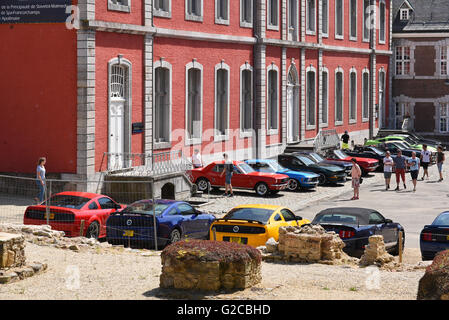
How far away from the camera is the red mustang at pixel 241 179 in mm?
33406

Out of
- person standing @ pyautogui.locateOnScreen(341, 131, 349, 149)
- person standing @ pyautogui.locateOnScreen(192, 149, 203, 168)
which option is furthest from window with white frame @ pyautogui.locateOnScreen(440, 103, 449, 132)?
person standing @ pyautogui.locateOnScreen(192, 149, 203, 168)

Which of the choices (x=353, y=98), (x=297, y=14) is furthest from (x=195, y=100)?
(x=353, y=98)

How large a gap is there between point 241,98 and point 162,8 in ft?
26.3

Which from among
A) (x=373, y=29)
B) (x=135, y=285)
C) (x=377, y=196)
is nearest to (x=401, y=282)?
(x=135, y=285)

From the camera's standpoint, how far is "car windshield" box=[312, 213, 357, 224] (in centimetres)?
2078

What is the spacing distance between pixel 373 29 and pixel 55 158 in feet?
116

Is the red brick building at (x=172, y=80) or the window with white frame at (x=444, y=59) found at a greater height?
the window with white frame at (x=444, y=59)

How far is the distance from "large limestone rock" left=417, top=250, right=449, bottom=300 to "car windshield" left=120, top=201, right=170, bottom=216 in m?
10.3

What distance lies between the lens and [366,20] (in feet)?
193

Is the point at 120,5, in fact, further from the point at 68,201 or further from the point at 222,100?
the point at 68,201

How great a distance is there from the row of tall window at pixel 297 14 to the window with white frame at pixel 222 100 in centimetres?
239

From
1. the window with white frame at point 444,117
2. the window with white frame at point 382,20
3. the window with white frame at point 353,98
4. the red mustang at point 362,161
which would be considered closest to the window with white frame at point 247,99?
the red mustang at point 362,161

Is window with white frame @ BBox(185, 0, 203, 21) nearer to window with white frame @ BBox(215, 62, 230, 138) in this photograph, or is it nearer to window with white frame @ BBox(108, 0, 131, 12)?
window with white frame @ BBox(215, 62, 230, 138)

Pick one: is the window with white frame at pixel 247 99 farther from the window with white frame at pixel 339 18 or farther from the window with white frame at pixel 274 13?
the window with white frame at pixel 339 18
